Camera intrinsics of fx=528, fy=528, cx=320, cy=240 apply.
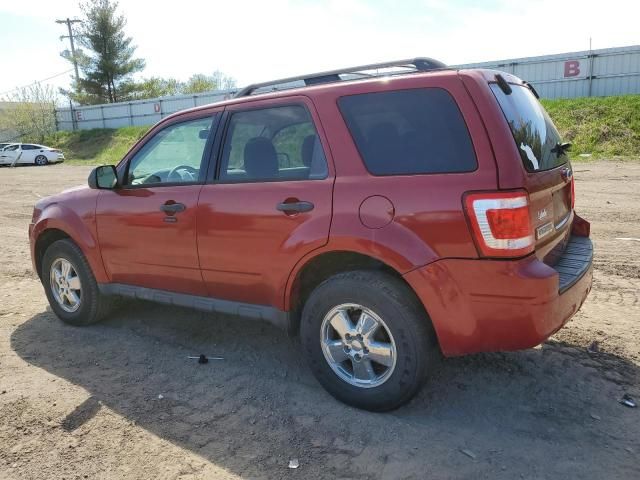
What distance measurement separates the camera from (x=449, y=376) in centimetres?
355

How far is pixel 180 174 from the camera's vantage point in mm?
3982

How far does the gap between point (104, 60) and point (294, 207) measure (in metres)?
48.3

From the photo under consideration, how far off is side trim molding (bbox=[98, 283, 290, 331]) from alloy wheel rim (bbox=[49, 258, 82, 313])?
35cm

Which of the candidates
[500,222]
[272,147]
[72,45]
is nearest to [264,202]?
[272,147]

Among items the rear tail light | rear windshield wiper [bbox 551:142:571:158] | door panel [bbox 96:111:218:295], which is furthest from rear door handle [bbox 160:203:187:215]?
rear windshield wiper [bbox 551:142:571:158]

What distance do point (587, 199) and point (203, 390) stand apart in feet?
27.0

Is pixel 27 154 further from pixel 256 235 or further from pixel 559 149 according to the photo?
pixel 559 149

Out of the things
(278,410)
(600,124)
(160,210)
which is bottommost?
(278,410)

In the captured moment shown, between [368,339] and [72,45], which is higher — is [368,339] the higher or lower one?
the lower one

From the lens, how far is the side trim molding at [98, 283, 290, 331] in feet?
11.4

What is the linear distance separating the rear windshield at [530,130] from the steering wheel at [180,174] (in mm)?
2128

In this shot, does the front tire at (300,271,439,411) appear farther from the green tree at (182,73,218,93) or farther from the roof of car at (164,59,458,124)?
the green tree at (182,73,218,93)

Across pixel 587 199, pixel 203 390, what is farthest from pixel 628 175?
pixel 203 390

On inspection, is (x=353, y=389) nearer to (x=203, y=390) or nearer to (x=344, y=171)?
(x=203, y=390)
